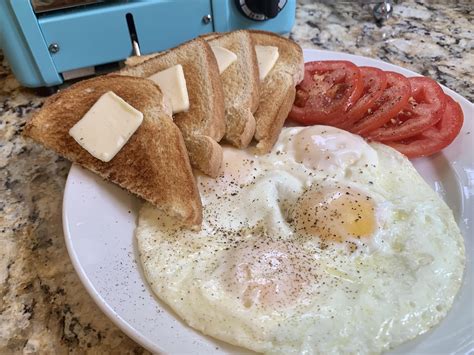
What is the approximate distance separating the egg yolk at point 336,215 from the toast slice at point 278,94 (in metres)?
0.26

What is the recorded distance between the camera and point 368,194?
1384 mm

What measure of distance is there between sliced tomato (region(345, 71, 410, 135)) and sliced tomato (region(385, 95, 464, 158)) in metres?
0.08

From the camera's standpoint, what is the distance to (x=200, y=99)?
1.57 m

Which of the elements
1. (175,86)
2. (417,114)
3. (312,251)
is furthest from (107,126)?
(417,114)

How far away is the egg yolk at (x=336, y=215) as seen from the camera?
4.29ft

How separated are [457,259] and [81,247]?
949 mm

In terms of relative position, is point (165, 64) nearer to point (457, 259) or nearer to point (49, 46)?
point (49, 46)

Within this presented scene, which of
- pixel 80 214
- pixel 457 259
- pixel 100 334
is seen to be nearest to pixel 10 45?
pixel 80 214

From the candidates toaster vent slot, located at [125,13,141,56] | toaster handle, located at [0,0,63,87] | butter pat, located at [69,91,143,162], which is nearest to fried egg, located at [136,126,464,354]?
butter pat, located at [69,91,143,162]

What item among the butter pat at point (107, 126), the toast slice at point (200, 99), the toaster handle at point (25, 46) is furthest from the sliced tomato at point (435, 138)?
the toaster handle at point (25, 46)

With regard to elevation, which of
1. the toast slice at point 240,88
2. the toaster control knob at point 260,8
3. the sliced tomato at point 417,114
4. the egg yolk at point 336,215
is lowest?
the egg yolk at point 336,215

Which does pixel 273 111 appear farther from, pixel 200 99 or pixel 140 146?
pixel 140 146

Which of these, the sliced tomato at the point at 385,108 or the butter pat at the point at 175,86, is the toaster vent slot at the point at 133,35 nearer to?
the butter pat at the point at 175,86

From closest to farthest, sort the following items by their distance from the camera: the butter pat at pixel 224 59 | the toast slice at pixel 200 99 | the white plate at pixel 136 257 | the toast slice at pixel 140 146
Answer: the white plate at pixel 136 257 → the toast slice at pixel 140 146 → the toast slice at pixel 200 99 → the butter pat at pixel 224 59
